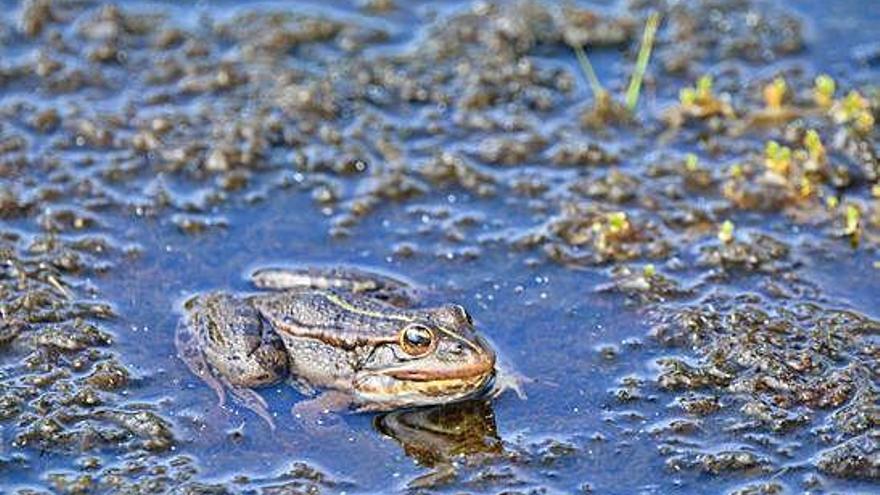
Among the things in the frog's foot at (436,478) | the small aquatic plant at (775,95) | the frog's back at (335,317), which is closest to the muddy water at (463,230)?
the frog's foot at (436,478)

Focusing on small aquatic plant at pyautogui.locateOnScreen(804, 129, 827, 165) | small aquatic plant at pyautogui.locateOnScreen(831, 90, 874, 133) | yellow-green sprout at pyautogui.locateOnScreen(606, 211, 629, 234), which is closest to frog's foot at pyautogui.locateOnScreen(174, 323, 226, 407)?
yellow-green sprout at pyautogui.locateOnScreen(606, 211, 629, 234)

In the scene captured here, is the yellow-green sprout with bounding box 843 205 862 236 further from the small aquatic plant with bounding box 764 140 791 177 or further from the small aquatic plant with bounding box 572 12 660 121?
the small aquatic plant with bounding box 572 12 660 121

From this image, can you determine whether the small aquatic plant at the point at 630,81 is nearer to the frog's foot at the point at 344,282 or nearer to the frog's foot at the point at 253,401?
the frog's foot at the point at 344,282

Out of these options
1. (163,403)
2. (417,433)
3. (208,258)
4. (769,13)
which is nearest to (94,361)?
(163,403)

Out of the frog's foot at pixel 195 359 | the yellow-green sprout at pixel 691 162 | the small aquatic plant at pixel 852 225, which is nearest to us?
the frog's foot at pixel 195 359

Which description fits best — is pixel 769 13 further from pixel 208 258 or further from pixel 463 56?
pixel 208 258
